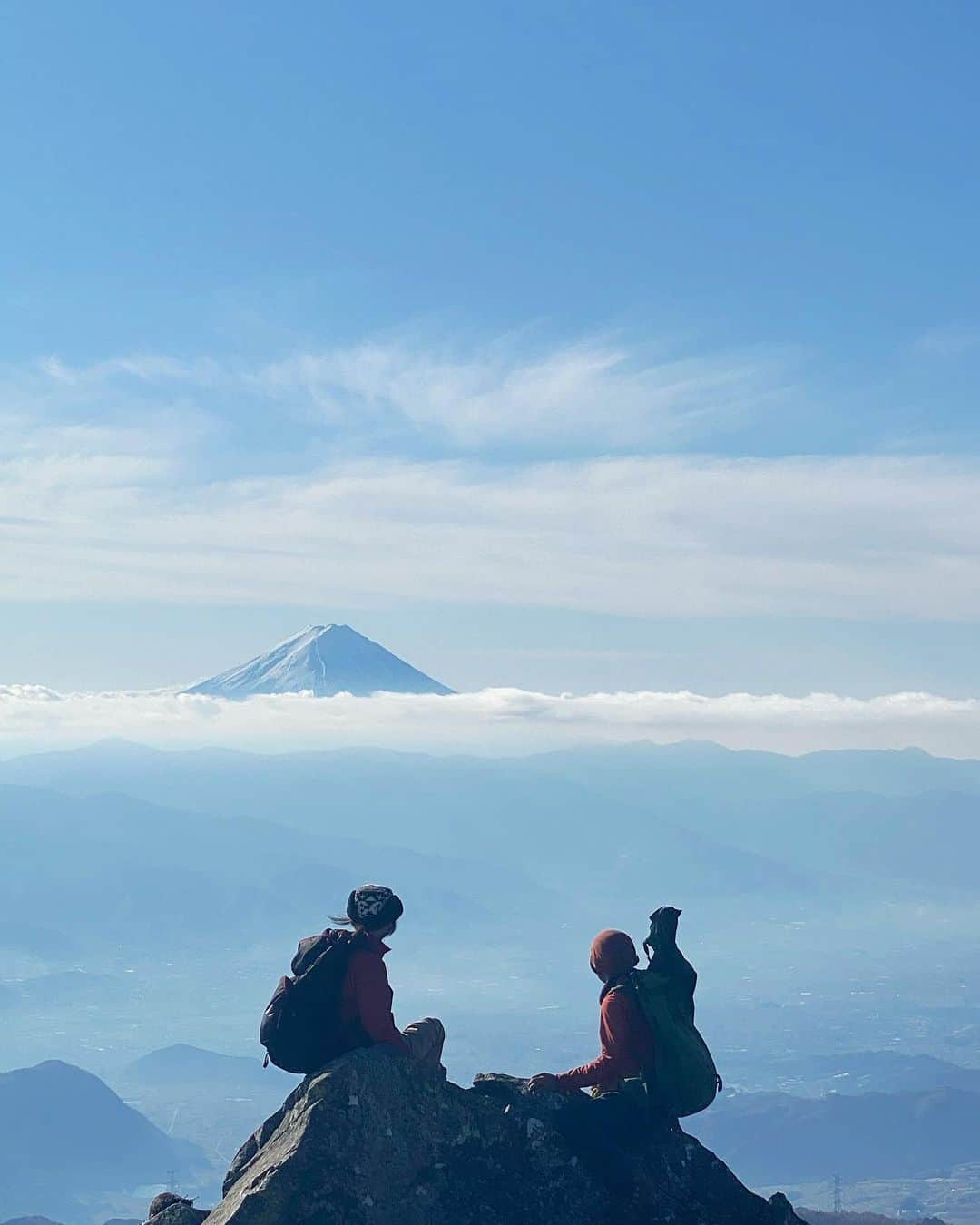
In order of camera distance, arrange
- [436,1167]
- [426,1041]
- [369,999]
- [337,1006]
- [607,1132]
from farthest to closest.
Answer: [426,1041]
[337,1006]
[607,1132]
[369,999]
[436,1167]

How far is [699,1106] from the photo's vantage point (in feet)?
42.6

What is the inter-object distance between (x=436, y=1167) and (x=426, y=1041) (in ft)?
3.67

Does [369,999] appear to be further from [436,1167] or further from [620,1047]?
[620,1047]

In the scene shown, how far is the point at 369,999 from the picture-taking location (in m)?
12.3

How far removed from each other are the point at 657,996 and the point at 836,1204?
195m

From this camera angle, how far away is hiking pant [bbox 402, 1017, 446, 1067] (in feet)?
41.1

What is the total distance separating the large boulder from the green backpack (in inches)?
16.4

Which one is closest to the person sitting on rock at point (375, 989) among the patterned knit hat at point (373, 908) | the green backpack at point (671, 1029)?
the patterned knit hat at point (373, 908)

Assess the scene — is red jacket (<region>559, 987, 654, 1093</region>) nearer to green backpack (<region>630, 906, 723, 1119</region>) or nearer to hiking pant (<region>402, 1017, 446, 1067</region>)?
green backpack (<region>630, 906, 723, 1119</region>)

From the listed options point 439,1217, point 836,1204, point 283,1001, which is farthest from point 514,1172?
point 836,1204

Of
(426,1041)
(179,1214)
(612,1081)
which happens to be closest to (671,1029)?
(612,1081)

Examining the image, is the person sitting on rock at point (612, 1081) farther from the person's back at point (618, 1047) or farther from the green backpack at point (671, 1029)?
the green backpack at point (671, 1029)

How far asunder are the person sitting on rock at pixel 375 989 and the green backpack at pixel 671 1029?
6.54ft

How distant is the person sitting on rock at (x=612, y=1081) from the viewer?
40.6 feet
